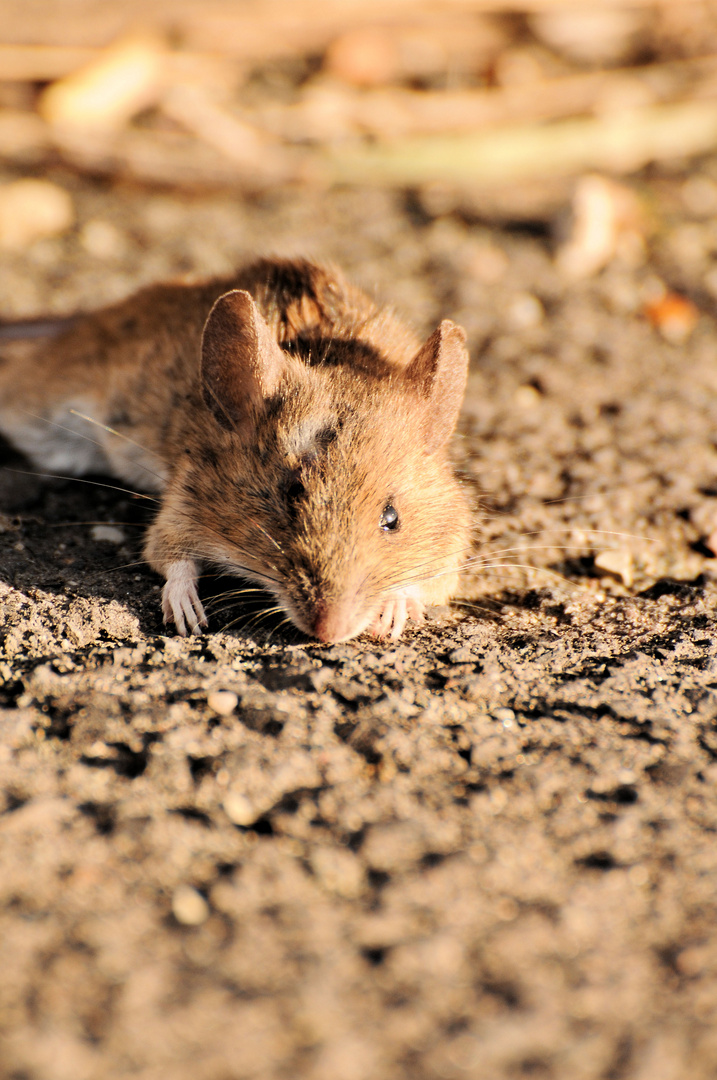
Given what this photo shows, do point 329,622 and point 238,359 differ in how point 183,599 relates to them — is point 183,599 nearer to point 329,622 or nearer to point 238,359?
point 329,622

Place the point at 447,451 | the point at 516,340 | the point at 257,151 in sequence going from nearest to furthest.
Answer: the point at 447,451 < the point at 516,340 < the point at 257,151

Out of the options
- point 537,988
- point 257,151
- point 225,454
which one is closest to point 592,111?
point 257,151

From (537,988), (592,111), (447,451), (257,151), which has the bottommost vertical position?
(537,988)

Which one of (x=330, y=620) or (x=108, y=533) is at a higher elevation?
(x=330, y=620)

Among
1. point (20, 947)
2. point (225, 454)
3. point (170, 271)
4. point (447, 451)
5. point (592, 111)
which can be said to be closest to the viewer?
point (20, 947)

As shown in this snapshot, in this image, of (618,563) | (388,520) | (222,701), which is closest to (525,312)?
(618,563)

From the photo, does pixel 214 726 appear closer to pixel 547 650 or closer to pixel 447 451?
pixel 547 650

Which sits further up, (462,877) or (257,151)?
(257,151)

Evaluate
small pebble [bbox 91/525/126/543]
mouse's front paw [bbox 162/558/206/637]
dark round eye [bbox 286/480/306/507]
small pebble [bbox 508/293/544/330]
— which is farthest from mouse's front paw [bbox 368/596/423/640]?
small pebble [bbox 508/293/544/330]
